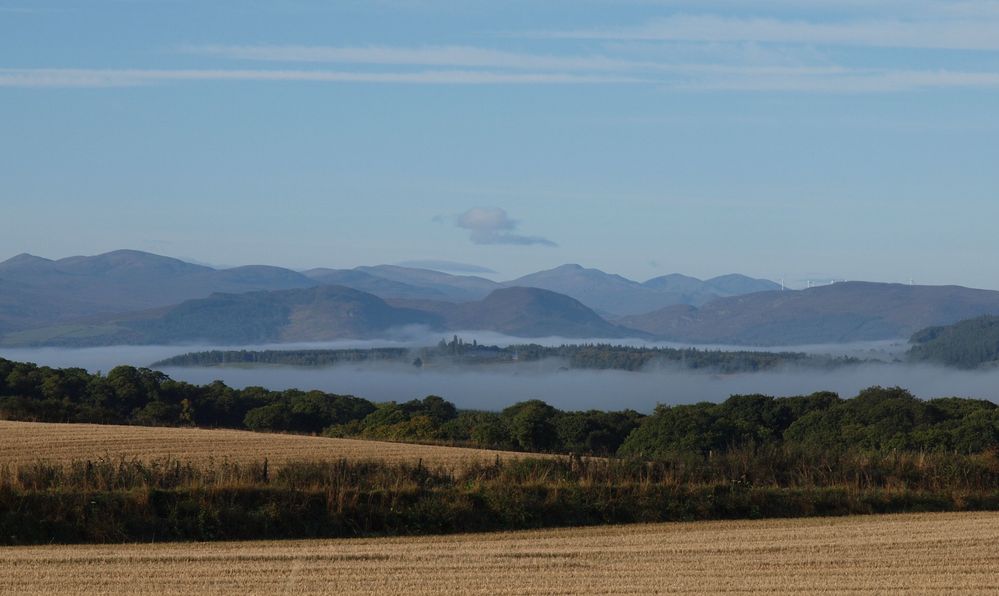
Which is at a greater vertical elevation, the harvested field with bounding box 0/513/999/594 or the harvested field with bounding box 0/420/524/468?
the harvested field with bounding box 0/420/524/468

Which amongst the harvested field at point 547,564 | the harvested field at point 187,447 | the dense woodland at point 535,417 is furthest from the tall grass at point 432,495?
the dense woodland at point 535,417

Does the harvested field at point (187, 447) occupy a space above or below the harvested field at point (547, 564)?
above

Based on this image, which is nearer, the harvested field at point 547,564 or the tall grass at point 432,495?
the harvested field at point 547,564

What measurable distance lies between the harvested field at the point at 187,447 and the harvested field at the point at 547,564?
1151 centimetres

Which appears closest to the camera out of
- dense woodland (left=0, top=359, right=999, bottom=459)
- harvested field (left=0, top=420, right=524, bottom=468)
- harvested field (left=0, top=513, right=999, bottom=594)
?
harvested field (left=0, top=513, right=999, bottom=594)

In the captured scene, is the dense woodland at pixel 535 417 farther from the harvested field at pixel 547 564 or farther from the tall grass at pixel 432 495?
the harvested field at pixel 547 564

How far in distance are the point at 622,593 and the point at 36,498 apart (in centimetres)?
1186

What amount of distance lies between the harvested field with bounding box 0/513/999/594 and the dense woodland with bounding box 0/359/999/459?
3172 centimetres

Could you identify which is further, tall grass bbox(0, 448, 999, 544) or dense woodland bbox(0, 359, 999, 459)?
dense woodland bbox(0, 359, 999, 459)

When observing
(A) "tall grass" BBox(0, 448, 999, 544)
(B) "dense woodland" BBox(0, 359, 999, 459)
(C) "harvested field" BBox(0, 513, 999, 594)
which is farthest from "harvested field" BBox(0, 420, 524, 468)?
(B) "dense woodland" BBox(0, 359, 999, 459)

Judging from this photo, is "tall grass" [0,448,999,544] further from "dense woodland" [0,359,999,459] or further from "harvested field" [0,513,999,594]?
"dense woodland" [0,359,999,459]

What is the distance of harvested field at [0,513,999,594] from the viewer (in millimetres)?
19484

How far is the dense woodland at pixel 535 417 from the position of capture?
6334 centimetres

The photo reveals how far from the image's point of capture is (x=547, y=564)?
70.7 ft
